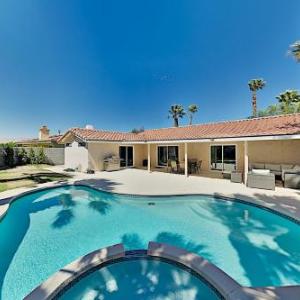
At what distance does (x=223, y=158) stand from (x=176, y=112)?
32.9 meters

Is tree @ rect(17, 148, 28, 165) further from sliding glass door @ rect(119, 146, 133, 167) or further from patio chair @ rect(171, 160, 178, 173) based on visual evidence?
patio chair @ rect(171, 160, 178, 173)

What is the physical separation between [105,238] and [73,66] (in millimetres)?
20549

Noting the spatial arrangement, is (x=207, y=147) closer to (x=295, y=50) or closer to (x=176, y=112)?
(x=295, y=50)

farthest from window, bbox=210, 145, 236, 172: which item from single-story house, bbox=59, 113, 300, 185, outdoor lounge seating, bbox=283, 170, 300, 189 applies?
outdoor lounge seating, bbox=283, 170, 300, 189

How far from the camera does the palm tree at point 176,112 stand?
49344mm

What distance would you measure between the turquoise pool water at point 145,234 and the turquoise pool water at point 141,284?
1246 millimetres

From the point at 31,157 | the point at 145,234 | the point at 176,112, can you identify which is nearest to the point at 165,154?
the point at 145,234

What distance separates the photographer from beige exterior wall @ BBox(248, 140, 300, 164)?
592 inches

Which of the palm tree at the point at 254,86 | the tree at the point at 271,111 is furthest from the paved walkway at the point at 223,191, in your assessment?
the tree at the point at 271,111

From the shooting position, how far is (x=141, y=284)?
476 cm

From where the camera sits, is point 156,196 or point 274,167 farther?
point 274,167

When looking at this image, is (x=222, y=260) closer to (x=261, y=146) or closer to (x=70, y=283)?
(x=70, y=283)

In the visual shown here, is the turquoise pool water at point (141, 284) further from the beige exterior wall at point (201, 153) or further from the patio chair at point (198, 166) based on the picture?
the patio chair at point (198, 166)

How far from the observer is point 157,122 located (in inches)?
1976
